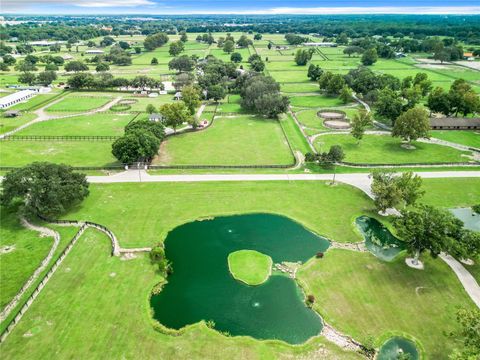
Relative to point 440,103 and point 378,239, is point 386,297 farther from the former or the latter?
point 440,103

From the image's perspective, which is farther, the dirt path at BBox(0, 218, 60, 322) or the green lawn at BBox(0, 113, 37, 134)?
the green lawn at BBox(0, 113, 37, 134)

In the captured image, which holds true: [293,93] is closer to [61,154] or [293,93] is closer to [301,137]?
[301,137]

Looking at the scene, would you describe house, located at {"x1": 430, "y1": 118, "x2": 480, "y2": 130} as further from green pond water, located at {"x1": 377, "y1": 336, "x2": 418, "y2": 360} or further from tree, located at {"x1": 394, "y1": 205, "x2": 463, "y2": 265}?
green pond water, located at {"x1": 377, "y1": 336, "x2": 418, "y2": 360}

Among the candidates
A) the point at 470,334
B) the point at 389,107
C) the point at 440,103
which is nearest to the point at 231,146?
the point at 389,107

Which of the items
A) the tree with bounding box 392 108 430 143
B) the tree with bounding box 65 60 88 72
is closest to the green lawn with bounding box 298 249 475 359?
the tree with bounding box 392 108 430 143

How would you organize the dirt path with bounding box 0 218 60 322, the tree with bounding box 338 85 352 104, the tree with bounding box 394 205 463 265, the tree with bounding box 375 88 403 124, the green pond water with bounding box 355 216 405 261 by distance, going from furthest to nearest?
1. the tree with bounding box 338 85 352 104
2. the tree with bounding box 375 88 403 124
3. the green pond water with bounding box 355 216 405 261
4. the tree with bounding box 394 205 463 265
5. the dirt path with bounding box 0 218 60 322

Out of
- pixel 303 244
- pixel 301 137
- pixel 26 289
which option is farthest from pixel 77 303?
pixel 301 137
